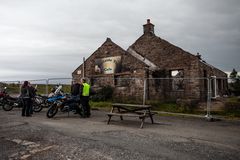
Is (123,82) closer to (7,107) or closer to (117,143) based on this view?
(7,107)

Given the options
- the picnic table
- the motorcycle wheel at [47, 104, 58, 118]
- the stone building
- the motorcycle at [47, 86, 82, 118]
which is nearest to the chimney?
the stone building

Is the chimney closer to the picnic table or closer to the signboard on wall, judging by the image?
the signboard on wall

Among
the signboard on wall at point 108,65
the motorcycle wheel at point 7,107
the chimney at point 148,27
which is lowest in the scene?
the motorcycle wheel at point 7,107

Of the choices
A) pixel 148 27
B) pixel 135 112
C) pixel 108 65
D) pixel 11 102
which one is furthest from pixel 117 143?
pixel 148 27

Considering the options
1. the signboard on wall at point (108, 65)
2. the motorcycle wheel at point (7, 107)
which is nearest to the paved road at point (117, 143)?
the motorcycle wheel at point (7, 107)

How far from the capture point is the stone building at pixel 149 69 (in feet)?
66.7

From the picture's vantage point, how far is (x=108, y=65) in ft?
75.0

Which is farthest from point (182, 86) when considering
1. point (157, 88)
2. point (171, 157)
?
point (171, 157)

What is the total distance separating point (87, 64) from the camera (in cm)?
2444

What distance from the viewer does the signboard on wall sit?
22.3 m

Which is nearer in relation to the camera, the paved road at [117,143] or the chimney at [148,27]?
the paved road at [117,143]

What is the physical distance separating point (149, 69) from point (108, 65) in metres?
4.11

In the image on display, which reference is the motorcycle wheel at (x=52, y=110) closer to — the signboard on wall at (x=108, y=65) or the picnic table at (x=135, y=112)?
the picnic table at (x=135, y=112)

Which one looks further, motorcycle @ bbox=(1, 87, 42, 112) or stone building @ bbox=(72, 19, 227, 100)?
stone building @ bbox=(72, 19, 227, 100)
